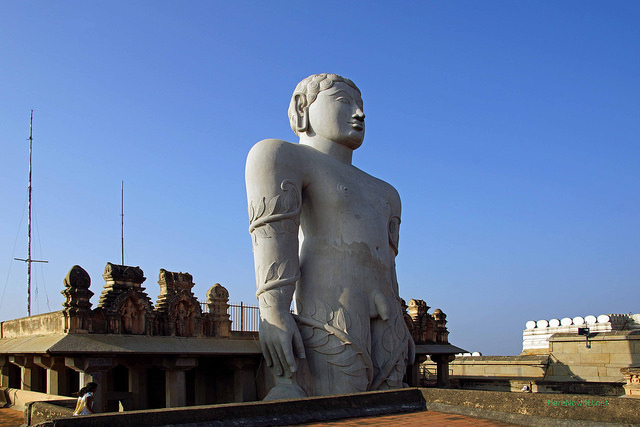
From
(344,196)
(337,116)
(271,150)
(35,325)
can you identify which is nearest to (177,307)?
(35,325)

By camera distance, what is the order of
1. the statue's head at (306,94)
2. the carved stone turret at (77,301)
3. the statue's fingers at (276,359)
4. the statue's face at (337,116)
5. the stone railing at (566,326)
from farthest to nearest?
the stone railing at (566,326), the statue's head at (306,94), the statue's face at (337,116), the statue's fingers at (276,359), the carved stone turret at (77,301)

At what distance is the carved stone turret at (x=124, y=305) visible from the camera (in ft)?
34.0

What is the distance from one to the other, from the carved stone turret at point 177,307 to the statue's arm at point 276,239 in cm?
197

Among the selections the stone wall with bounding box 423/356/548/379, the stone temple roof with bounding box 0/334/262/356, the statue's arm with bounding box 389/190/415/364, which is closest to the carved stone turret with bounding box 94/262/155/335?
the stone temple roof with bounding box 0/334/262/356

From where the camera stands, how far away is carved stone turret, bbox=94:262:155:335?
10366 millimetres

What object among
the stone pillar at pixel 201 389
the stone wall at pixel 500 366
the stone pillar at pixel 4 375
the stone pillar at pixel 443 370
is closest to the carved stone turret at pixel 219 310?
the stone pillar at pixel 201 389

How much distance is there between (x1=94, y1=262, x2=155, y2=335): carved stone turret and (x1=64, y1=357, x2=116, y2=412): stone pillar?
2.19 ft

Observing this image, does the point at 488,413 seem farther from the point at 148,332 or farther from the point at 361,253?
the point at 148,332

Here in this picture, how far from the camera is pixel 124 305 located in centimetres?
1066

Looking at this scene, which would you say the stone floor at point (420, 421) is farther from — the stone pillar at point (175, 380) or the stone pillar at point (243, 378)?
the stone pillar at point (243, 378)

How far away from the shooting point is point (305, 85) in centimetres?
1176

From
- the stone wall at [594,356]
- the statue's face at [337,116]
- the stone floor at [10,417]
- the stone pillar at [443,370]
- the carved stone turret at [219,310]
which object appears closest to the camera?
the stone floor at [10,417]

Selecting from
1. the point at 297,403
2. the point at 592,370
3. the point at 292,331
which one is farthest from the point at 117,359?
the point at 592,370

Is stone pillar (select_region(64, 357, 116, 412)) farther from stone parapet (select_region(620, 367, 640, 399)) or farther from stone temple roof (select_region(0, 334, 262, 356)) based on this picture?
stone parapet (select_region(620, 367, 640, 399))
